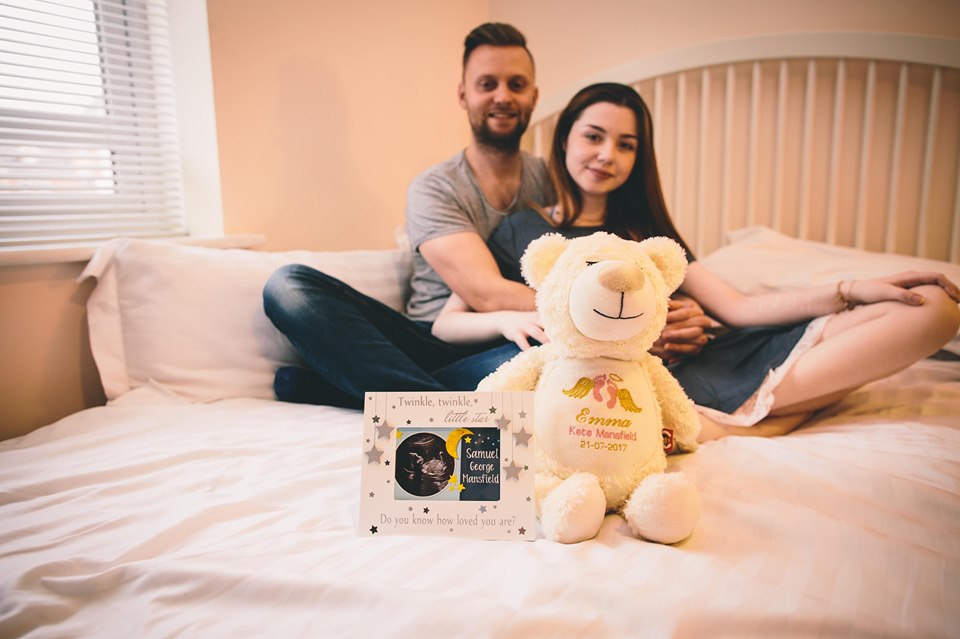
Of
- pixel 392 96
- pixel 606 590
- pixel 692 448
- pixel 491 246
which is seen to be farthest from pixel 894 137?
pixel 606 590

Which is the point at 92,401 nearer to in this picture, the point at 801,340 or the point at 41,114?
the point at 41,114

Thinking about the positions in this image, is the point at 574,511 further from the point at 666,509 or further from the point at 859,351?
the point at 859,351

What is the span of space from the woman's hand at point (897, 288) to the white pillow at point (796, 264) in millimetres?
260

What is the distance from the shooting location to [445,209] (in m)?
1.42

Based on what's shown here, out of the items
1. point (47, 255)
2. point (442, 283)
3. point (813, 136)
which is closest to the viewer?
point (47, 255)

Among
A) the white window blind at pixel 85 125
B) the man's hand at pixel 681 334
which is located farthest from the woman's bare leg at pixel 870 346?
the white window blind at pixel 85 125

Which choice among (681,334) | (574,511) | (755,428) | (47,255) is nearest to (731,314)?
(681,334)

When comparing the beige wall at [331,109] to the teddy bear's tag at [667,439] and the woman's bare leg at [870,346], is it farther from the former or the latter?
the woman's bare leg at [870,346]

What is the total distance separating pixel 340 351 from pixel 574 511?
606mm

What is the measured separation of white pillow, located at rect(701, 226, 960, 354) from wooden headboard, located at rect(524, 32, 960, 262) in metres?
0.22

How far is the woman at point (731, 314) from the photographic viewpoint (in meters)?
0.97

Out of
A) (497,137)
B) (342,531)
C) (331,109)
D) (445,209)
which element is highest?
(331,109)

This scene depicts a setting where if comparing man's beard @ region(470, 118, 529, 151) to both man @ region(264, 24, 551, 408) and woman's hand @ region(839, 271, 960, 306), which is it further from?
woman's hand @ region(839, 271, 960, 306)

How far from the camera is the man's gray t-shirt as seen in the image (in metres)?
1.41
